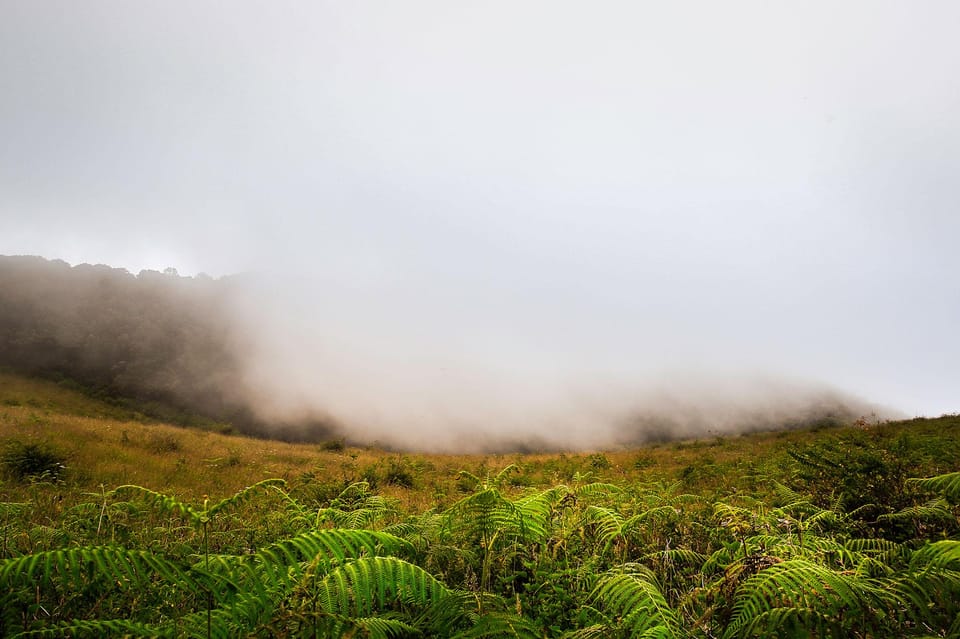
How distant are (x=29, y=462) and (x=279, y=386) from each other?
1704 inches

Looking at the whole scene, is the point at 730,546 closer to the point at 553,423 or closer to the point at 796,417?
the point at 553,423

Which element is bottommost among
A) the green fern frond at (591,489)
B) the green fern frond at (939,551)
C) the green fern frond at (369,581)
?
the green fern frond at (591,489)

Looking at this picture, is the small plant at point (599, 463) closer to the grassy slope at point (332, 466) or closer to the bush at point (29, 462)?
the grassy slope at point (332, 466)

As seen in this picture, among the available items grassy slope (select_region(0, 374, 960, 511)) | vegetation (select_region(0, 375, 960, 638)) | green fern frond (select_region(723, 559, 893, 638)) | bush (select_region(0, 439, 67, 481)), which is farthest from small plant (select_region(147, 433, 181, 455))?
green fern frond (select_region(723, 559, 893, 638))

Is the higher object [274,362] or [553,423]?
[274,362]

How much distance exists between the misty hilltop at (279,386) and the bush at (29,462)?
33.0 meters

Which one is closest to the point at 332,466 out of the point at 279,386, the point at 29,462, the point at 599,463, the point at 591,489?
the point at 29,462

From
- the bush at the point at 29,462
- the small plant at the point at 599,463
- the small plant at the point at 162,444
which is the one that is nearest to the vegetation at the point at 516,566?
the bush at the point at 29,462

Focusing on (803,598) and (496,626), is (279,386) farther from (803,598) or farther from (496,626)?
(803,598)

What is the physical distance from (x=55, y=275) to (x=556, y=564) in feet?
255

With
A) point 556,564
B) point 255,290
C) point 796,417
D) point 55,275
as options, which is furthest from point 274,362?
point 796,417

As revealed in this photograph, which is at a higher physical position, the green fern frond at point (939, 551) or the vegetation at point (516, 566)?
the green fern frond at point (939, 551)

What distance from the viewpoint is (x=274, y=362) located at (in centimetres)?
5578

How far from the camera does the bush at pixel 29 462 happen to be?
371 inches
